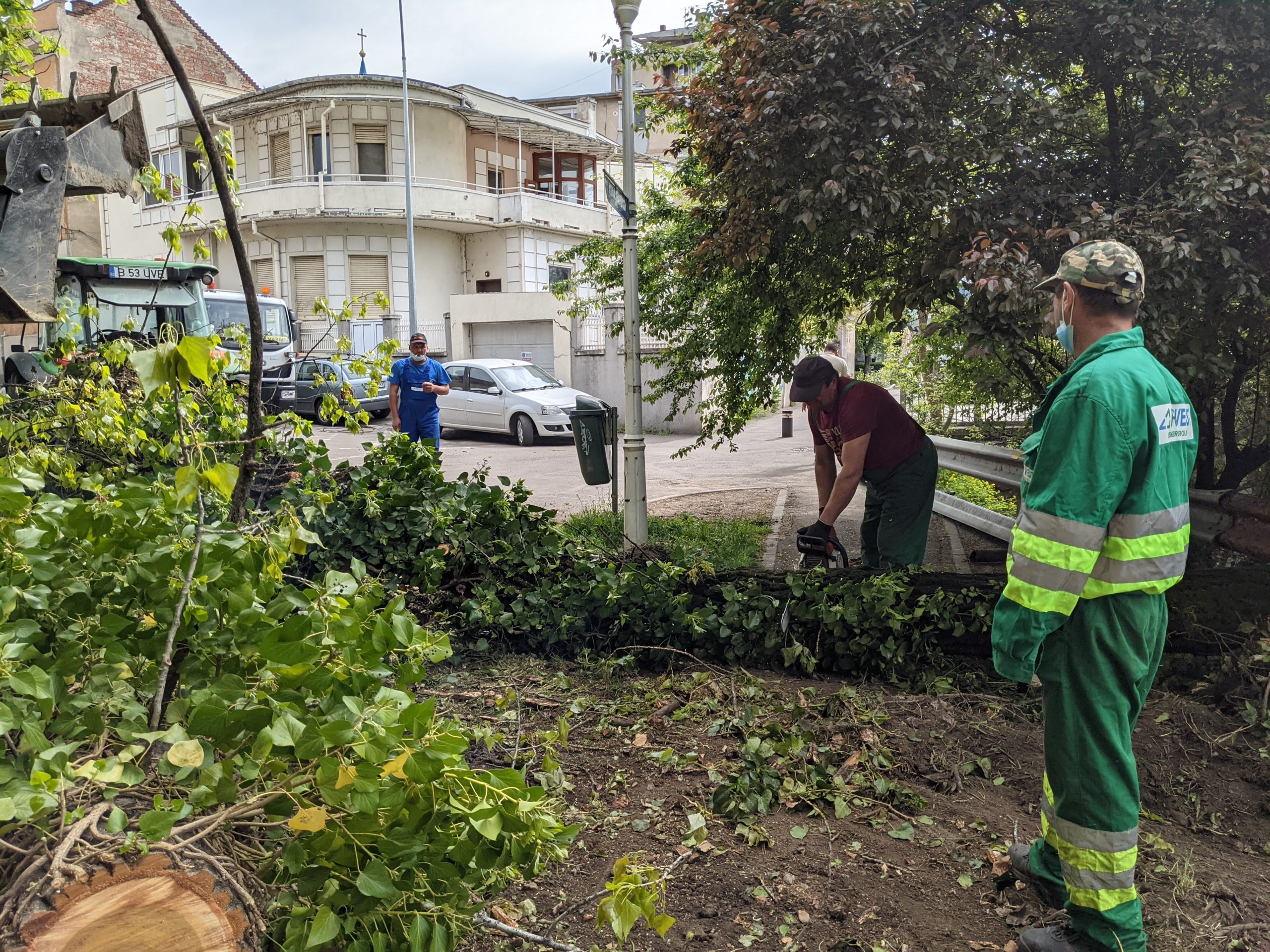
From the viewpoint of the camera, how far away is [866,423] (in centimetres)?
538

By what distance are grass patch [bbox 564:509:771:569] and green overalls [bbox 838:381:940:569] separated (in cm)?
164

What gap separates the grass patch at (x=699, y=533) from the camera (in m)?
7.62

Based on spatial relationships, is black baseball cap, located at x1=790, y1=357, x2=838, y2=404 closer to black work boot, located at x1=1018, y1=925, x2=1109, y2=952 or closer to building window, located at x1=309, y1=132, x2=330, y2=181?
black work boot, located at x1=1018, y1=925, x2=1109, y2=952

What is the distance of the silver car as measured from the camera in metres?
18.5

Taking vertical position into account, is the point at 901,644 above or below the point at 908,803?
above

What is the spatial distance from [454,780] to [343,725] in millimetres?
282

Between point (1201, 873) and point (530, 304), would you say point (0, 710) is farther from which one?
point (530, 304)

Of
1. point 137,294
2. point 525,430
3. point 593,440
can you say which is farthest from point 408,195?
point 593,440

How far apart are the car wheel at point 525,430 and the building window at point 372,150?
1755 centimetres

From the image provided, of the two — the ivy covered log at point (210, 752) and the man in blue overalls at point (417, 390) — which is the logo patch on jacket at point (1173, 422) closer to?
the ivy covered log at point (210, 752)

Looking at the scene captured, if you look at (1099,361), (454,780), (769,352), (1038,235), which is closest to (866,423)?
(1038,235)

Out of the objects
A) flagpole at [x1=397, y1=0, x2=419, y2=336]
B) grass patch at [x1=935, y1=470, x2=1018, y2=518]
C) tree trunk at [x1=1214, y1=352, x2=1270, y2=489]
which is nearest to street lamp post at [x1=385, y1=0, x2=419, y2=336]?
flagpole at [x1=397, y1=0, x2=419, y2=336]

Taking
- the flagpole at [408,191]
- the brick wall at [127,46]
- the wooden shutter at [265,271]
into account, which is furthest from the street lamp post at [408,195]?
the brick wall at [127,46]

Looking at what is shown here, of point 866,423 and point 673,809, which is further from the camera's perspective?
point 866,423
